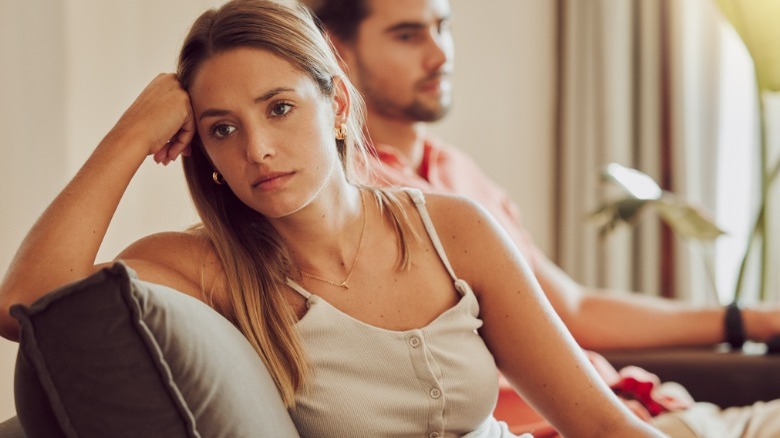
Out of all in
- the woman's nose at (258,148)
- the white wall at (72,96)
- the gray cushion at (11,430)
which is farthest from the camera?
the white wall at (72,96)

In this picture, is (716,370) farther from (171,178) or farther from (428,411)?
(171,178)

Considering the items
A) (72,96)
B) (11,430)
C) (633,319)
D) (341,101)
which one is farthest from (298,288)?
(633,319)

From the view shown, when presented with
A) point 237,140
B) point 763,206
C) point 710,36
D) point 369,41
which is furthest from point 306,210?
point 710,36

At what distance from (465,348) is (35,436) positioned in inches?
22.7

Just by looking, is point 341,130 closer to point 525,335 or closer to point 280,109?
point 280,109

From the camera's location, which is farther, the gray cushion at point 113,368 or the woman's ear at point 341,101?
the woman's ear at point 341,101

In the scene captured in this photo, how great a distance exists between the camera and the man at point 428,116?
6.96 ft

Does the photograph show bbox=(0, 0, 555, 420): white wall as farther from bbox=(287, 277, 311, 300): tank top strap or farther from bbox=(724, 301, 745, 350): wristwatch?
bbox=(724, 301, 745, 350): wristwatch

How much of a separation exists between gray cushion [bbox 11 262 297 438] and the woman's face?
12.9 inches

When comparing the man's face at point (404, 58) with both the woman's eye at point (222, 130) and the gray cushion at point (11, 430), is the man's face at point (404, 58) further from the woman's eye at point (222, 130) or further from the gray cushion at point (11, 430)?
the gray cushion at point (11, 430)

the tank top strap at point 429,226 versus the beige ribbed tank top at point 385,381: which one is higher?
the tank top strap at point 429,226

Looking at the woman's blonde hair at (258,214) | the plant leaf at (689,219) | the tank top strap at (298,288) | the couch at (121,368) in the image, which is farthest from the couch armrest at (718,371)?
the couch at (121,368)

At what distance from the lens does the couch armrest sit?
1929mm

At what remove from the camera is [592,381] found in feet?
4.16
